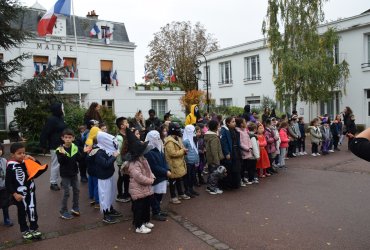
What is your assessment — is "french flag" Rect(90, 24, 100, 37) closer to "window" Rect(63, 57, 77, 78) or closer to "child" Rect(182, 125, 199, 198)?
"window" Rect(63, 57, 77, 78)

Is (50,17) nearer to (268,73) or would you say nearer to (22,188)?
(22,188)

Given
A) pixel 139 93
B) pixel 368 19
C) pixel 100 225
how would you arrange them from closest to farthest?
pixel 100 225, pixel 368 19, pixel 139 93

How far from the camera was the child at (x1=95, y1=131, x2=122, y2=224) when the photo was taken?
5952 mm

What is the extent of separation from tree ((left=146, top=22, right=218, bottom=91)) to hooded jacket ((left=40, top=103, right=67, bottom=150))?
34.9 metres

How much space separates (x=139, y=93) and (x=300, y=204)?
23074mm

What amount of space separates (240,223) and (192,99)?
27169 millimetres

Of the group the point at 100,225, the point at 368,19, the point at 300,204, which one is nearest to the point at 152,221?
the point at 100,225

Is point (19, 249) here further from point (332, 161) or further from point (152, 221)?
point (332, 161)

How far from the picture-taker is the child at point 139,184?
553cm

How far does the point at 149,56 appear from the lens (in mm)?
43906

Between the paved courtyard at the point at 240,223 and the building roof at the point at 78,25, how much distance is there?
19787mm

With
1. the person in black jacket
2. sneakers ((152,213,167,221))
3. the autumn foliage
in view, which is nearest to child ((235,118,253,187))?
sneakers ((152,213,167,221))

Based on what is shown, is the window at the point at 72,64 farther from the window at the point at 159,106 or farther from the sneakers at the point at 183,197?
the sneakers at the point at 183,197

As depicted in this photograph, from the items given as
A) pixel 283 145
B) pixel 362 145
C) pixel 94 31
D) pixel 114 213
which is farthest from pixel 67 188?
pixel 94 31
